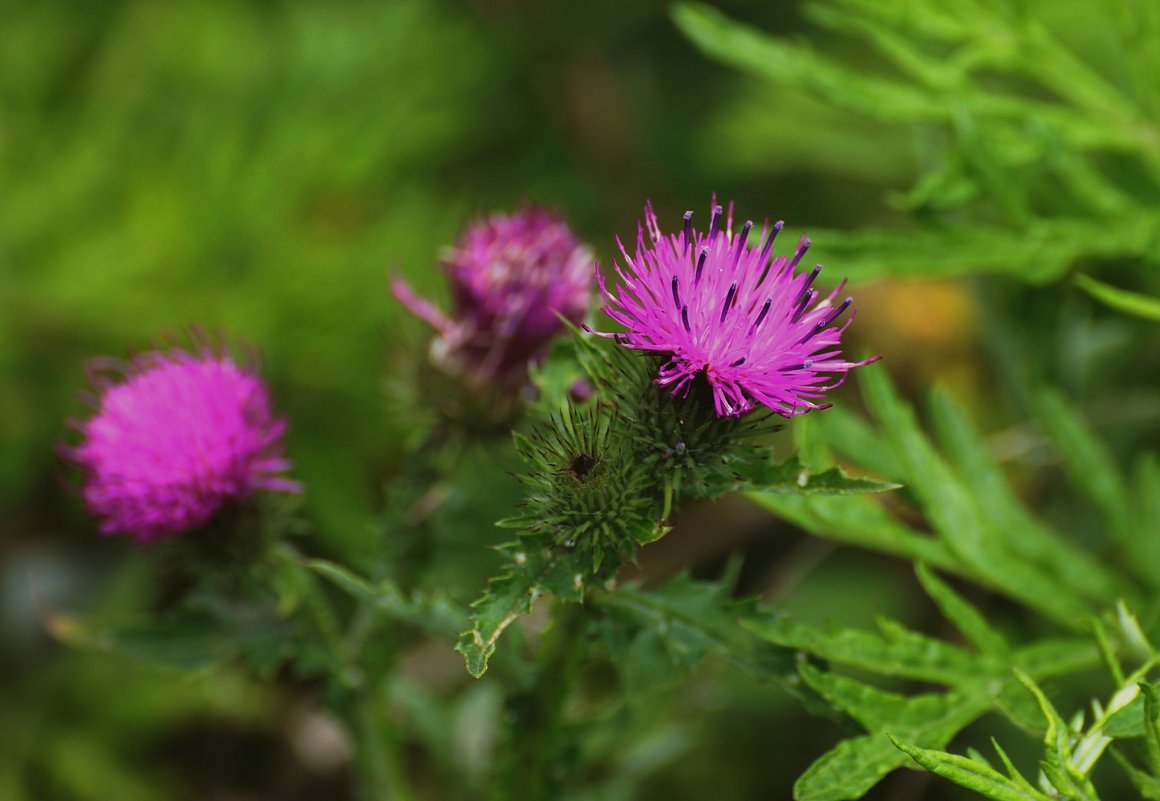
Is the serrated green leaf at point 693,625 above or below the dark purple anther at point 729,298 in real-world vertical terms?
below

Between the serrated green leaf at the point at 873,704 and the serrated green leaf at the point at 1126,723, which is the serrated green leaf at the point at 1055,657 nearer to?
the serrated green leaf at the point at 873,704

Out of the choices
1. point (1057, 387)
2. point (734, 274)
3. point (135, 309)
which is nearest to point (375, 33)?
point (135, 309)

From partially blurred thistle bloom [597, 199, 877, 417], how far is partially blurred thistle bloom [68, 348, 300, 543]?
969 mm

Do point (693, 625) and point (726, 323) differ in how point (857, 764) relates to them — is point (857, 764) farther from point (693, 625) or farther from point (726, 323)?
point (726, 323)

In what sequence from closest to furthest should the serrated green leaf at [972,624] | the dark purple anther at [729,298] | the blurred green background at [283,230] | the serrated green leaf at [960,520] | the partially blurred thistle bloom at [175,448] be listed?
the dark purple anther at [729,298] → the serrated green leaf at [972,624] → the partially blurred thistle bloom at [175,448] → the serrated green leaf at [960,520] → the blurred green background at [283,230]

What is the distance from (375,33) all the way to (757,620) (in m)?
4.32

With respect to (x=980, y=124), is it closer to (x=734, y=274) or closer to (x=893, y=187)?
→ (x=734, y=274)

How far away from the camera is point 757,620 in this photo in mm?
2076

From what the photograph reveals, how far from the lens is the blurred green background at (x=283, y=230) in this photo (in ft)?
13.3

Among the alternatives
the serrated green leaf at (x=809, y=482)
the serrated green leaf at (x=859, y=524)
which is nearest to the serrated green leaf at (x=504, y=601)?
the serrated green leaf at (x=809, y=482)

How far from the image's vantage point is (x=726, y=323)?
1.86 meters

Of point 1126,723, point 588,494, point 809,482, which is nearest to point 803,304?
point 809,482

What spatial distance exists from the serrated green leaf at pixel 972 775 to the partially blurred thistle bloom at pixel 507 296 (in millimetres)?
1354

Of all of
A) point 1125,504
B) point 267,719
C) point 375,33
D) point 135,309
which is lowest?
point 267,719
